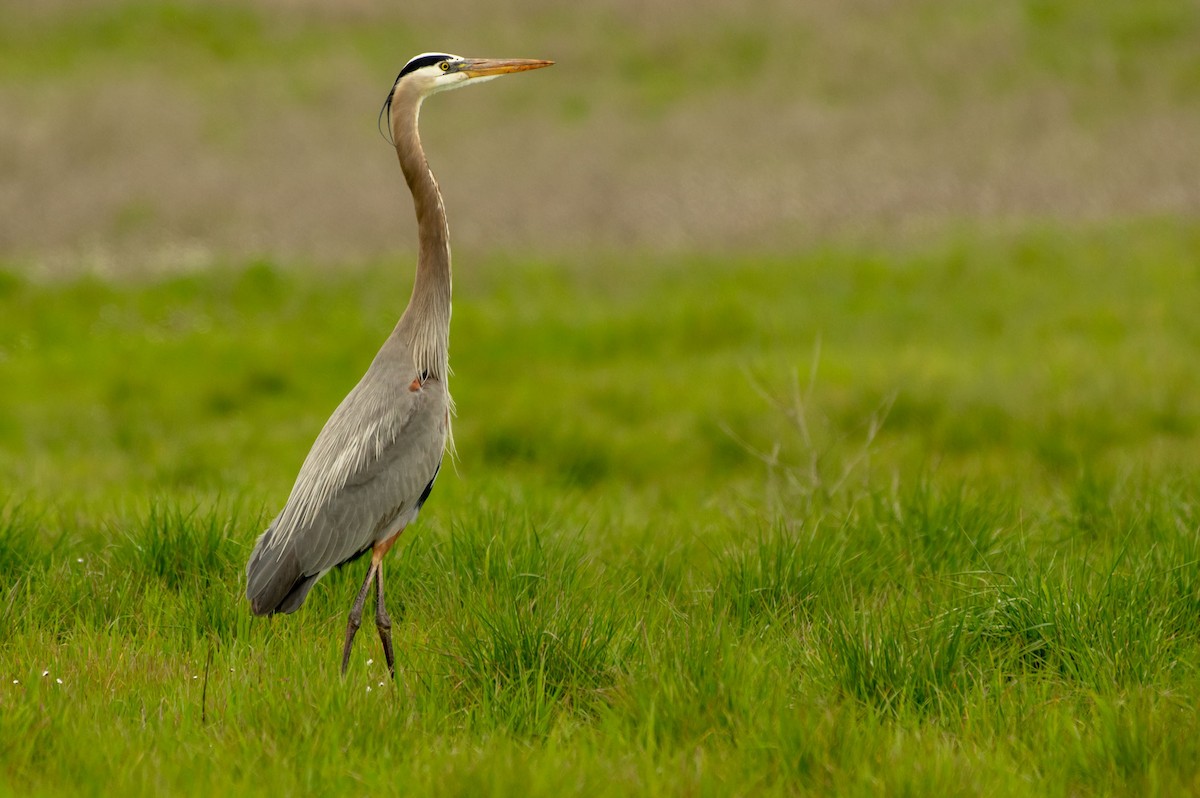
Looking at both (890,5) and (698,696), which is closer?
(698,696)

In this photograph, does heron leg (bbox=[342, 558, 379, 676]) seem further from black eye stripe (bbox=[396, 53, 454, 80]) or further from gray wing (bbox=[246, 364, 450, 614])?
black eye stripe (bbox=[396, 53, 454, 80])

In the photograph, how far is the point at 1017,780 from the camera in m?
3.17

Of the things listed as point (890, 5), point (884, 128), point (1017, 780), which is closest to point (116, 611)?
point (1017, 780)

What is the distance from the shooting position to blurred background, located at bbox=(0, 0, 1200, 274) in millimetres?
14859

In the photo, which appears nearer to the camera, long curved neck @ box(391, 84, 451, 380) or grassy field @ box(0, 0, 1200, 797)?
grassy field @ box(0, 0, 1200, 797)

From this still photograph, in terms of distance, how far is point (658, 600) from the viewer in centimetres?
446

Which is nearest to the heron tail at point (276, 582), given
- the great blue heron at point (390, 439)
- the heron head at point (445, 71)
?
the great blue heron at point (390, 439)

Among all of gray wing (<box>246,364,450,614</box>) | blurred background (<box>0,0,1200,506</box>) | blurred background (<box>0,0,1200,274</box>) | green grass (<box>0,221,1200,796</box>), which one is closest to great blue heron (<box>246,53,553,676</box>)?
gray wing (<box>246,364,450,614</box>)

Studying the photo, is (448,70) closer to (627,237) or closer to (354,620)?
(354,620)

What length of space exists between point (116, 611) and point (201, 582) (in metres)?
0.33

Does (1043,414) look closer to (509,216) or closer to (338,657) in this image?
(338,657)

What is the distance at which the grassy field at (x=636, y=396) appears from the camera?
11.4 ft

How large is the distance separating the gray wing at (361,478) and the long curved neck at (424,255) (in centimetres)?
10

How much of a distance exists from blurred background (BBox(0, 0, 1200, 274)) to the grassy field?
11cm
